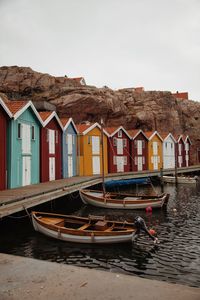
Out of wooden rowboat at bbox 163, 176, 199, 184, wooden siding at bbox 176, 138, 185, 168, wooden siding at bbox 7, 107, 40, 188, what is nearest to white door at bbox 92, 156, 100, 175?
wooden rowboat at bbox 163, 176, 199, 184

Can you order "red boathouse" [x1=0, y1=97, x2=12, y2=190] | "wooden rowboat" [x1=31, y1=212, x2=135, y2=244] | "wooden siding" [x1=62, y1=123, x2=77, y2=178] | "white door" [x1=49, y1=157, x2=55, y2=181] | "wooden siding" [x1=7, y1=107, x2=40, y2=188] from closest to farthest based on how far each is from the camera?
"wooden rowboat" [x1=31, y1=212, x2=135, y2=244], "red boathouse" [x1=0, y1=97, x2=12, y2=190], "wooden siding" [x1=7, y1=107, x2=40, y2=188], "white door" [x1=49, y1=157, x2=55, y2=181], "wooden siding" [x1=62, y1=123, x2=77, y2=178]

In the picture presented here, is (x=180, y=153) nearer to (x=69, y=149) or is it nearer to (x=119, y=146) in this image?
(x=119, y=146)

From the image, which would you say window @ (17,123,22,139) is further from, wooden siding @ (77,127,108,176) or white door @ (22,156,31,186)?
wooden siding @ (77,127,108,176)

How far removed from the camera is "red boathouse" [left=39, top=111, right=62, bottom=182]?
34.2 meters

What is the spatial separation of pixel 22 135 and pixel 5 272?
2194 centimetres

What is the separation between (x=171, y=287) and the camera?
25.7ft

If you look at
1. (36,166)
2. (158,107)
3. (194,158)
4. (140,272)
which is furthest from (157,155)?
(140,272)

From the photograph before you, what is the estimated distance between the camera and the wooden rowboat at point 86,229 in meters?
16.7

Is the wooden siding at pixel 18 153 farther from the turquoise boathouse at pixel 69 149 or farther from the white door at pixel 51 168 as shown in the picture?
the turquoise boathouse at pixel 69 149

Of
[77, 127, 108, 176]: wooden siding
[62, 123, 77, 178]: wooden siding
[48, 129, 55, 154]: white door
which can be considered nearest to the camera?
[48, 129, 55, 154]: white door

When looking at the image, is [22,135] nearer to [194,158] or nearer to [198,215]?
[198,215]

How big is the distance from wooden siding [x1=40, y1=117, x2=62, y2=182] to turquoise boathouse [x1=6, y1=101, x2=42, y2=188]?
82 cm

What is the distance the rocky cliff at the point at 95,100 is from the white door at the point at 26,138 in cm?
2833

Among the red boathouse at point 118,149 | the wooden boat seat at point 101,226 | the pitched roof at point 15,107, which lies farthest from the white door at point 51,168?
the wooden boat seat at point 101,226
